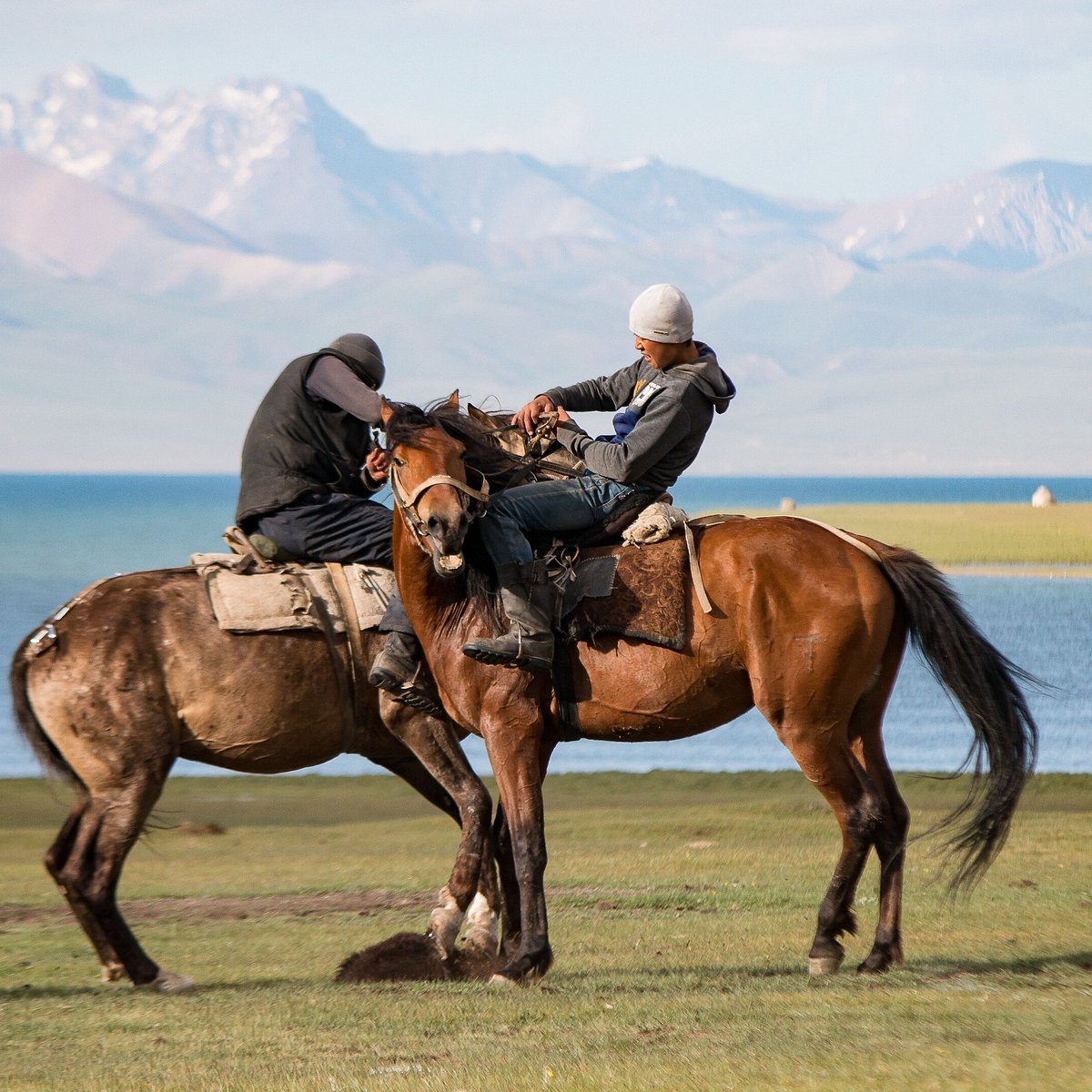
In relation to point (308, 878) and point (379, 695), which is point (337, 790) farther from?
point (379, 695)

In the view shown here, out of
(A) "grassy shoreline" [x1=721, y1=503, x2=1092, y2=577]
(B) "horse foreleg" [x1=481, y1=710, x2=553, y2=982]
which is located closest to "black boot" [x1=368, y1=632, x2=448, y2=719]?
(B) "horse foreleg" [x1=481, y1=710, x2=553, y2=982]

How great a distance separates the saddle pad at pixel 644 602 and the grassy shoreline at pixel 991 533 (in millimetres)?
27342

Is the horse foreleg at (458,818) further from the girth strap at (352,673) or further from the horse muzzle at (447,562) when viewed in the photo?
the horse muzzle at (447,562)

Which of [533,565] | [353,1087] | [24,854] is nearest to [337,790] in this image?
[24,854]

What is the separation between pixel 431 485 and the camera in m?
6.62

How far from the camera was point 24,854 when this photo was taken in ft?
45.4

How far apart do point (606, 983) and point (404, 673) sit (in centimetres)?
171

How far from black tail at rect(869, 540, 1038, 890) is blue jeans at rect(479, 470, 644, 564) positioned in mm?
1245

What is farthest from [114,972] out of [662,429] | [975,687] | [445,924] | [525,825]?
[975,687]

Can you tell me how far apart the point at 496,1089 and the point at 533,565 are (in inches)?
99.7

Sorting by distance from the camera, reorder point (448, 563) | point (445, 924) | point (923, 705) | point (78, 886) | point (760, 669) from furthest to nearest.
A: 1. point (923, 705)
2. point (78, 886)
3. point (445, 924)
4. point (760, 669)
5. point (448, 563)

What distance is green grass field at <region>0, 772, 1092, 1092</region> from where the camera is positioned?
5.25 meters

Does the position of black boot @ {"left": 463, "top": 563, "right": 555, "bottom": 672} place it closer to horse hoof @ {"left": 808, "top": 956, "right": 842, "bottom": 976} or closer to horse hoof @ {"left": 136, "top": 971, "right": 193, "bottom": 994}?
horse hoof @ {"left": 808, "top": 956, "right": 842, "bottom": 976}

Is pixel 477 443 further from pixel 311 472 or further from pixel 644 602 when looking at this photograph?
pixel 311 472
